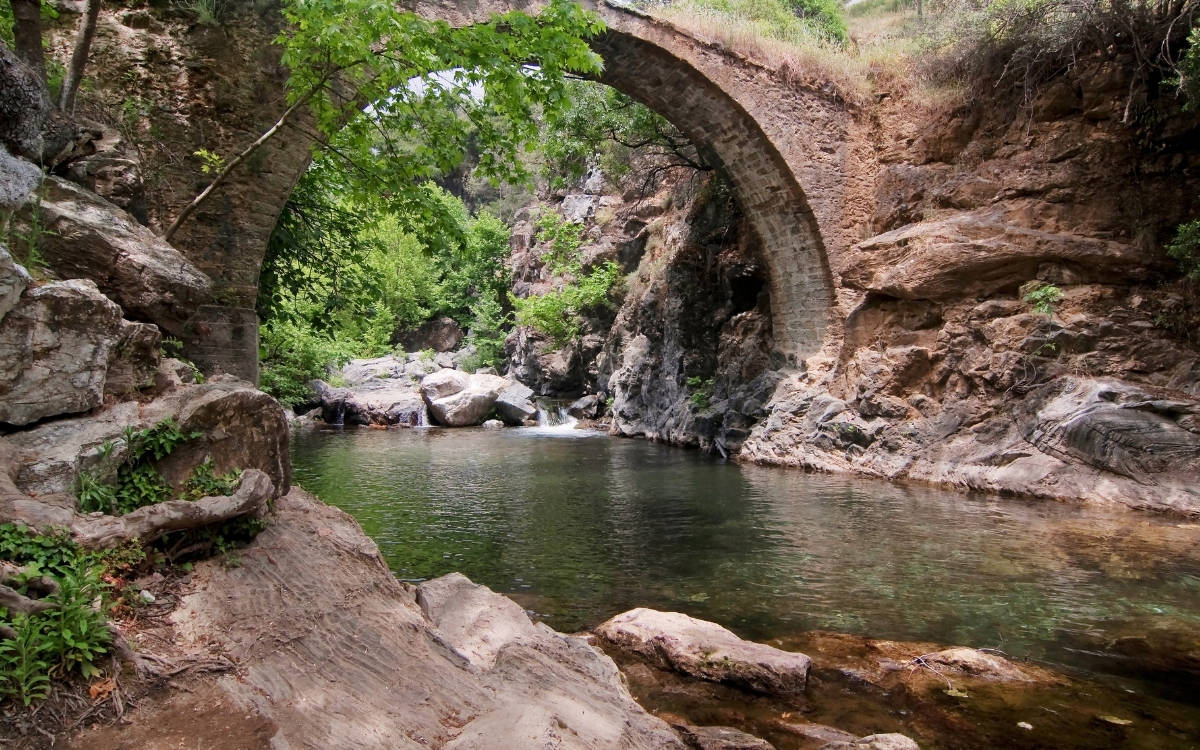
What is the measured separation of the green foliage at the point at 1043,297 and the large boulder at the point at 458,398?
1360cm

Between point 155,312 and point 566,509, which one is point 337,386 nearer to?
point 566,509

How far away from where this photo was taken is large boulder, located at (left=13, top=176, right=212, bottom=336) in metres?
3.43

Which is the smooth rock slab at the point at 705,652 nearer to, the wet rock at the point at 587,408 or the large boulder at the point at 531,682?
the large boulder at the point at 531,682

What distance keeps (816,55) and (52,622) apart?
13345 millimetres

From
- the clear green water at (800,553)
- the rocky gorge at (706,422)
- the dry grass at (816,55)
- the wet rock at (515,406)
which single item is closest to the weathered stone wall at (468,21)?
the dry grass at (816,55)

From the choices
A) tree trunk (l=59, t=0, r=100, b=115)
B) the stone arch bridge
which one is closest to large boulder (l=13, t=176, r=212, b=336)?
tree trunk (l=59, t=0, r=100, b=115)

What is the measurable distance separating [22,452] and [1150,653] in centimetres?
515

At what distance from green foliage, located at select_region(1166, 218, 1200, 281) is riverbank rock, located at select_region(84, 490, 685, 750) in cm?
854

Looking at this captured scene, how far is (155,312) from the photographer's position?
12.3 ft

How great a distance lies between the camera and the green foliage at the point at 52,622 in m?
1.87

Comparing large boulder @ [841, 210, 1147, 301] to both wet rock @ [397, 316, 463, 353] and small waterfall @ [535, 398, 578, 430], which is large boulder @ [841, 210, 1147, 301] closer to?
small waterfall @ [535, 398, 578, 430]

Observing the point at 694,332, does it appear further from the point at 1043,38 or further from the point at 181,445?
the point at 181,445

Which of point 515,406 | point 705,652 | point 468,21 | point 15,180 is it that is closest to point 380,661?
point 705,652

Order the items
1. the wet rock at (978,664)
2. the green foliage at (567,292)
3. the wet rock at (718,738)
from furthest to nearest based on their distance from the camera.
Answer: the green foliage at (567,292)
the wet rock at (978,664)
the wet rock at (718,738)
